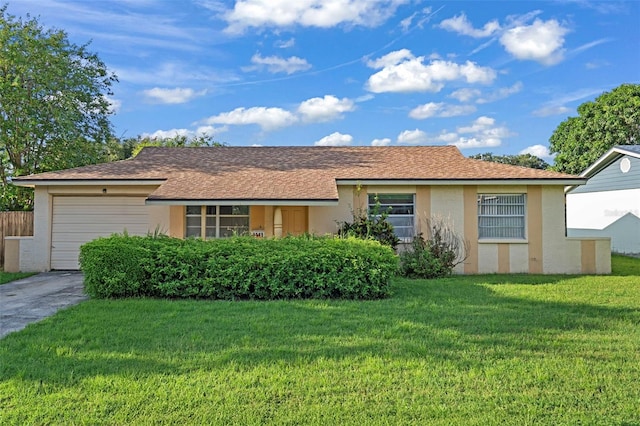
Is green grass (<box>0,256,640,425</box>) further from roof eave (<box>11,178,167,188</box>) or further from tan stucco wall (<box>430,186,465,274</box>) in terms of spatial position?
roof eave (<box>11,178,167,188</box>)

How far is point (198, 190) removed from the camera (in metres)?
12.2

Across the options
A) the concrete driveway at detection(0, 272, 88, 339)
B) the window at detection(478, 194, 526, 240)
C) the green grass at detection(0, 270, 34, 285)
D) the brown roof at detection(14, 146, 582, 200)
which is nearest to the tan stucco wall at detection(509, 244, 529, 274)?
the window at detection(478, 194, 526, 240)

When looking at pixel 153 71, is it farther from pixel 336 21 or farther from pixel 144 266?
pixel 144 266

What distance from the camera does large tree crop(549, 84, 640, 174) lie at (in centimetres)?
2964

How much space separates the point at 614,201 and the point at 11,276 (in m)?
24.1

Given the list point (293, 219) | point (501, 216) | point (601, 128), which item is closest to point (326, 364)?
point (293, 219)

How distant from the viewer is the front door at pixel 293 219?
45.7ft

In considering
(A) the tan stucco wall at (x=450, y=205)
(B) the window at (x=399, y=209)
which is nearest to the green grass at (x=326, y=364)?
(A) the tan stucco wall at (x=450, y=205)

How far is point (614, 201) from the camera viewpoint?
780 inches

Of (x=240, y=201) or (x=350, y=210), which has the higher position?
(x=240, y=201)

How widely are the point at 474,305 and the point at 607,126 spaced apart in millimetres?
29941

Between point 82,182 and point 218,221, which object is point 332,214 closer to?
point 218,221

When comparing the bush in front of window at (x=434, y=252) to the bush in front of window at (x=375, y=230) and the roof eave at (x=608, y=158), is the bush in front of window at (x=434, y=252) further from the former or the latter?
the roof eave at (x=608, y=158)

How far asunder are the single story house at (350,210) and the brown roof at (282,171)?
0.06m
